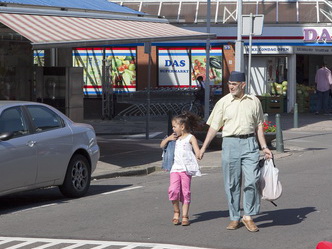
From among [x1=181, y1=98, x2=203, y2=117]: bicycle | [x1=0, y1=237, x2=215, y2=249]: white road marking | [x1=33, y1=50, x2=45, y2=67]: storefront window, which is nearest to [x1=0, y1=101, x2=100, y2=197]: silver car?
[x1=0, y1=237, x2=215, y2=249]: white road marking

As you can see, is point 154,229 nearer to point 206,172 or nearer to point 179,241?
point 179,241

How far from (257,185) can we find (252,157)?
34 cm

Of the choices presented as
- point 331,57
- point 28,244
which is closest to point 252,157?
point 28,244

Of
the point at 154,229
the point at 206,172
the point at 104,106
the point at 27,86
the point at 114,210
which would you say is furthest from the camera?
the point at 104,106

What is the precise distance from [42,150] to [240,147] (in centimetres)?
346

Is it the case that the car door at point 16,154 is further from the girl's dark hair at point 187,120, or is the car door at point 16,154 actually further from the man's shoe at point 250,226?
the man's shoe at point 250,226

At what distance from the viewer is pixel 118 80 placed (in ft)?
109

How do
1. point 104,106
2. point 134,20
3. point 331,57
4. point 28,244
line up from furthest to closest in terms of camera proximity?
point 331,57, point 104,106, point 134,20, point 28,244

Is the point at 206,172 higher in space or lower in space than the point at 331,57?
lower

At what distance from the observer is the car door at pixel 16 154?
36.1 feet

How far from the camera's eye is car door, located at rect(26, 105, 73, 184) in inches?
462

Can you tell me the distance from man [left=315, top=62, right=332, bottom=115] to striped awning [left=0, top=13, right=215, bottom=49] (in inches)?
500

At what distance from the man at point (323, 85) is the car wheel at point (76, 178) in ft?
67.5

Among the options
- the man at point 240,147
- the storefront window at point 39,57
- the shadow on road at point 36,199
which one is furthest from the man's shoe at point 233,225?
the storefront window at point 39,57
